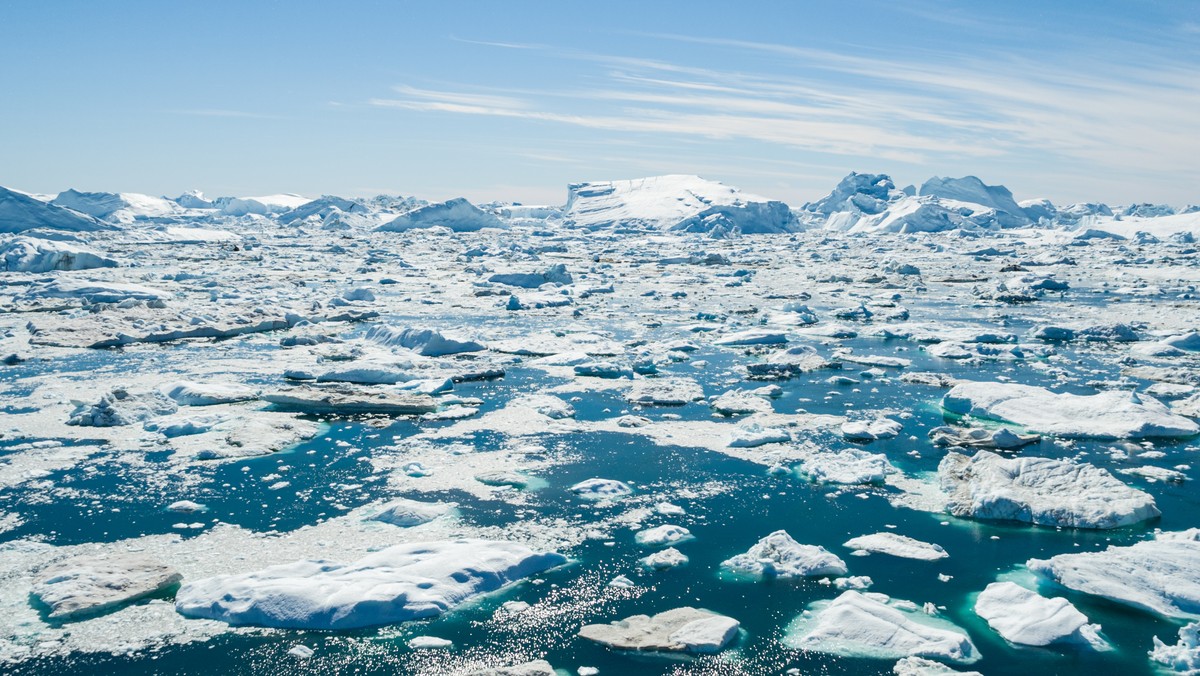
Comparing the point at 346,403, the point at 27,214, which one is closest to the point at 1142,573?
the point at 346,403

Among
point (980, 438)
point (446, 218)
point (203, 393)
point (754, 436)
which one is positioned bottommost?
point (203, 393)

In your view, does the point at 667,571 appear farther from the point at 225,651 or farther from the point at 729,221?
the point at 729,221

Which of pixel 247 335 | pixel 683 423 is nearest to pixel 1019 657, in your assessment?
pixel 683 423

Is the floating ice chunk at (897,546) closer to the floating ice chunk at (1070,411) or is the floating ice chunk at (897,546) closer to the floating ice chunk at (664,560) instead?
the floating ice chunk at (664,560)

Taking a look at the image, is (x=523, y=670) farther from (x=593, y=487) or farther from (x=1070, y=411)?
(x=1070, y=411)

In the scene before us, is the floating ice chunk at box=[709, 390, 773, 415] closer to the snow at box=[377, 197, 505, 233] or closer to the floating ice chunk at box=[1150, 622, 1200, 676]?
the floating ice chunk at box=[1150, 622, 1200, 676]

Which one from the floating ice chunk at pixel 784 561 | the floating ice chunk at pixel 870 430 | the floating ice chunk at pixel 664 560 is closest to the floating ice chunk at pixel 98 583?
the floating ice chunk at pixel 664 560
